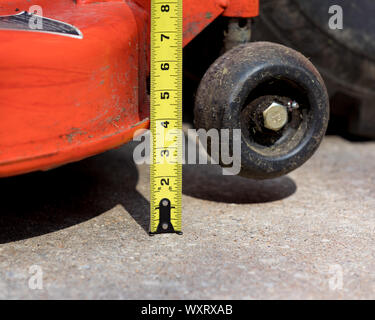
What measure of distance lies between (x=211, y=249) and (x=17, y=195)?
100 centimetres

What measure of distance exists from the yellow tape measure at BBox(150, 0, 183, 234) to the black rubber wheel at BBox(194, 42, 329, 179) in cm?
20

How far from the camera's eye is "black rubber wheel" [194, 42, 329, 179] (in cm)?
229

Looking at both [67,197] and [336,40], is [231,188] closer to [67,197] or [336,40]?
[67,197]

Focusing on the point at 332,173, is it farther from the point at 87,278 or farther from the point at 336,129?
the point at 87,278

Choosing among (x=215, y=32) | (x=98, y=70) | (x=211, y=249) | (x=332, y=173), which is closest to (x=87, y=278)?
(x=211, y=249)

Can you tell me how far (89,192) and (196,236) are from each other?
2.25 ft

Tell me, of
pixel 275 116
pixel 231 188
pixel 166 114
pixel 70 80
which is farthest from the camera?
pixel 231 188

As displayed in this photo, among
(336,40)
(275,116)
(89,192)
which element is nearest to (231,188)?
(275,116)

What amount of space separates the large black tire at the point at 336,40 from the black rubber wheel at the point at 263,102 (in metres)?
Result: 0.65

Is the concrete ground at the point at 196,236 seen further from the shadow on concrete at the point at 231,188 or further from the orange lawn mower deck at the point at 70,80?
the orange lawn mower deck at the point at 70,80

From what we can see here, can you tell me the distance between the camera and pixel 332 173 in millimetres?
3010

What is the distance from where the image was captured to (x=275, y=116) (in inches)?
93.7

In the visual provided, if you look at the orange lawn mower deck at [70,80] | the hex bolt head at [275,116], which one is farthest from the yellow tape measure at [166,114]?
the hex bolt head at [275,116]

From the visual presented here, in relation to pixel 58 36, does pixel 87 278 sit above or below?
below
